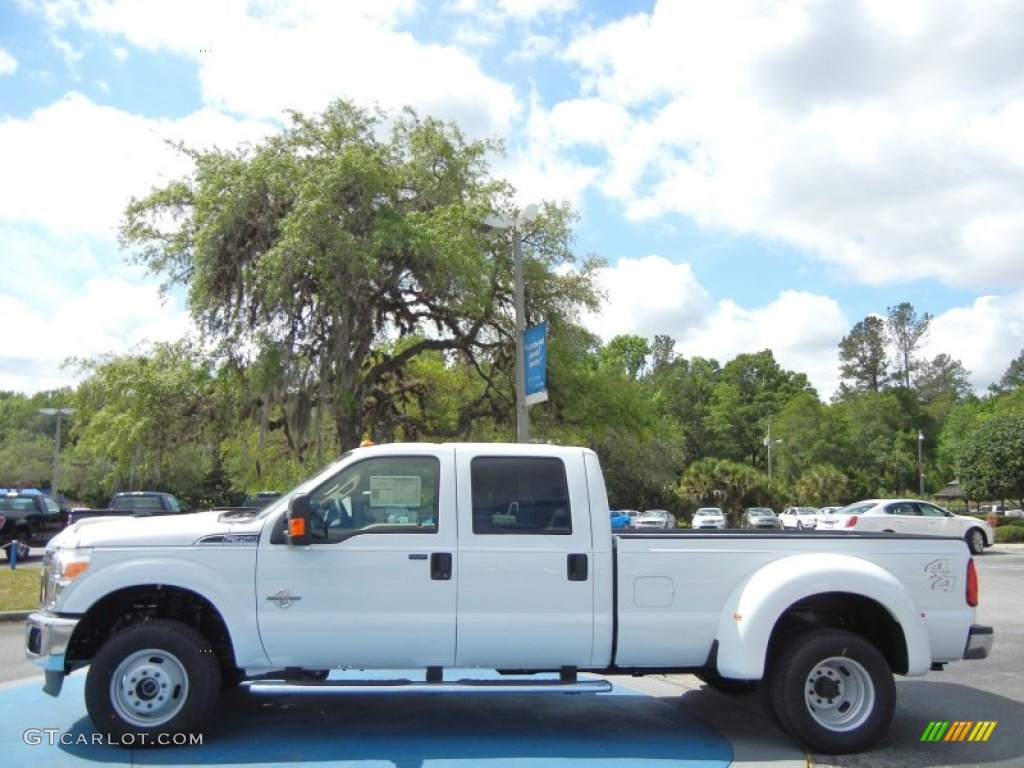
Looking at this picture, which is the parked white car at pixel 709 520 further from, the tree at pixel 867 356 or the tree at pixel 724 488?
the tree at pixel 867 356

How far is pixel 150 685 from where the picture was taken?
579 cm

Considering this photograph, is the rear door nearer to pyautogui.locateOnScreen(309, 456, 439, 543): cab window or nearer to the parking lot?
pyautogui.locateOnScreen(309, 456, 439, 543): cab window

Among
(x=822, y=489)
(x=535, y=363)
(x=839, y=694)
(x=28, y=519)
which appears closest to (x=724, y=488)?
(x=822, y=489)

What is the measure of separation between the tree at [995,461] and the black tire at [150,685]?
38.7m

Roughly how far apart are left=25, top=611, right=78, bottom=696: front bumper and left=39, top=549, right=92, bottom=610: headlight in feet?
0.46

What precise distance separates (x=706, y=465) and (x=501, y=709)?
51891 millimetres

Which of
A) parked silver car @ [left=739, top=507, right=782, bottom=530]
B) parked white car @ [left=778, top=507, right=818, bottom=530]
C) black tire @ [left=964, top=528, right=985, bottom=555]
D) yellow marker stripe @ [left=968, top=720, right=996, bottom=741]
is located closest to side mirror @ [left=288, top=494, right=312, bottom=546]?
yellow marker stripe @ [left=968, top=720, right=996, bottom=741]

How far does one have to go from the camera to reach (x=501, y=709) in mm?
7164

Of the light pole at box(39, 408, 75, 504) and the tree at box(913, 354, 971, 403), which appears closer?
the light pole at box(39, 408, 75, 504)

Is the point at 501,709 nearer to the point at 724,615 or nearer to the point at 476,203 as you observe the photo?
the point at 724,615

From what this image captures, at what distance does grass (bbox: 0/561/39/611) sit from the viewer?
481 inches

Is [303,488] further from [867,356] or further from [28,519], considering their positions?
[867,356]

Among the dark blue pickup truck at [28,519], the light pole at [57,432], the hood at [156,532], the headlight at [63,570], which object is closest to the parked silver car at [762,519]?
the dark blue pickup truck at [28,519]

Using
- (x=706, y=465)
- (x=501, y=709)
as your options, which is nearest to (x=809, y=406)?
(x=706, y=465)
